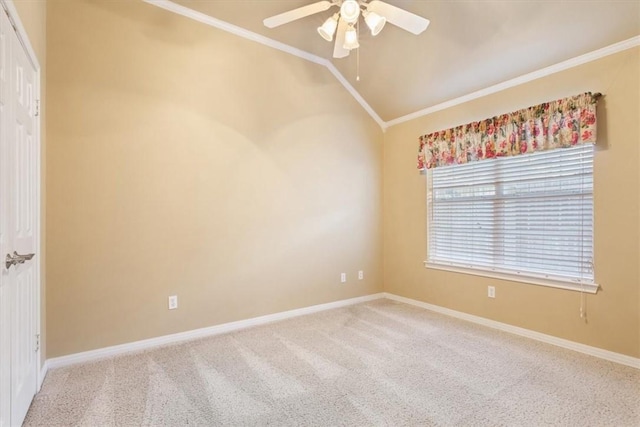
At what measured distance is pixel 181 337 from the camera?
307 cm

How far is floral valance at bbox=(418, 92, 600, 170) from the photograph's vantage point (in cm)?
272

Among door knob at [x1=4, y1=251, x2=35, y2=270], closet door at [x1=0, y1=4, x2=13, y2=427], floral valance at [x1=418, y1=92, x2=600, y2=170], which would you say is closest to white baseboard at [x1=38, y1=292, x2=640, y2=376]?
closet door at [x1=0, y1=4, x2=13, y2=427]

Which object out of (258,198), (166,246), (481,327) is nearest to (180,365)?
(166,246)

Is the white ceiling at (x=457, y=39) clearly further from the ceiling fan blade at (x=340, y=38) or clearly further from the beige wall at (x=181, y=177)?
the ceiling fan blade at (x=340, y=38)

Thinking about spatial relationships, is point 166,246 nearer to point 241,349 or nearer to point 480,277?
point 241,349

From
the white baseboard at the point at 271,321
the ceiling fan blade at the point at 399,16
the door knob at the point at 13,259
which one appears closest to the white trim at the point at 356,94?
the ceiling fan blade at the point at 399,16

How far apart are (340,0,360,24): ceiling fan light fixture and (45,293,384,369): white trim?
2.97 m

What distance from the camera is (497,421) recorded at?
185 cm

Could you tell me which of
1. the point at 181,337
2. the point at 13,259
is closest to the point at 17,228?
the point at 13,259

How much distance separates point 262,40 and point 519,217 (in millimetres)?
3340

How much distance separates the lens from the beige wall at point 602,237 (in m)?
2.52

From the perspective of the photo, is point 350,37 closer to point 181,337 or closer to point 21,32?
point 21,32

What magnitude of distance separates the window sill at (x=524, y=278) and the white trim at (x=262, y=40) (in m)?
2.15

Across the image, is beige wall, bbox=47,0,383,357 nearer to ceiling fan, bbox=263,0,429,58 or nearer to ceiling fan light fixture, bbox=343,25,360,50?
ceiling fan, bbox=263,0,429,58
